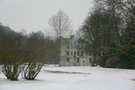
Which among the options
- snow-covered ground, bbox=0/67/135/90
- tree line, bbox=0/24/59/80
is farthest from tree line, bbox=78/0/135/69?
tree line, bbox=0/24/59/80

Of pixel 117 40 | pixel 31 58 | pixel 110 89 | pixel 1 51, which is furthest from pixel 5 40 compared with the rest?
pixel 117 40

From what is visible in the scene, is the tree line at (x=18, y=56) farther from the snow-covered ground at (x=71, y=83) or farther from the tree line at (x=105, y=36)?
the tree line at (x=105, y=36)

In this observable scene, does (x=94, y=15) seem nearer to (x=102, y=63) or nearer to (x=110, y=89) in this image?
(x=102, y=63)

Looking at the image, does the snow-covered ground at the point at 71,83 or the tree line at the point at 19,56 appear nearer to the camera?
the snow-covered ground at the point at 71,83

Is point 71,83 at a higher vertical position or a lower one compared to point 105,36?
lower

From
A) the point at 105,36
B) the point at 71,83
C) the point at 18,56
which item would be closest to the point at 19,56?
the point at 18,56

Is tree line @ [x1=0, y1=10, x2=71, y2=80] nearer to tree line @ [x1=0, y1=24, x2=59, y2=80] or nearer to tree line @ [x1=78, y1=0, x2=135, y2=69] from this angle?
tree line @ [x1=0, y1=24, x2=59, y2=80]

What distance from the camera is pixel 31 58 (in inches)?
951

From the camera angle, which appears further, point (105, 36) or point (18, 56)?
point (105, 36)

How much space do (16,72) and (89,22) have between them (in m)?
42.3

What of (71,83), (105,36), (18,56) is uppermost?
(105,36)

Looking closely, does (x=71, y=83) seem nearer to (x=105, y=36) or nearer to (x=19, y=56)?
(x=19, y=56)

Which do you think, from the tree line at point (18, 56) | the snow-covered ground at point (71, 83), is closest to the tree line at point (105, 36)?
the snow-covered ground at point (71, 83)

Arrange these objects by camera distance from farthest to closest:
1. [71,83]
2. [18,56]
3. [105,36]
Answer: [105,36]
[18,56]
[71,83]
